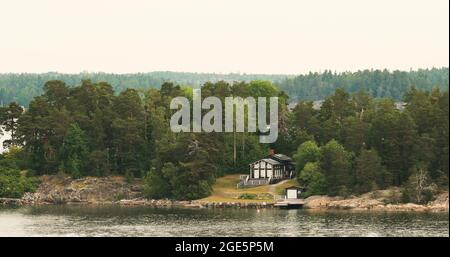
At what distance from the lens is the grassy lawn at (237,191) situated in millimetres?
99562

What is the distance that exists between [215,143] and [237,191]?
5541 mm

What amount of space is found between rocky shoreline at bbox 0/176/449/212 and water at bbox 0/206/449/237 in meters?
3.88

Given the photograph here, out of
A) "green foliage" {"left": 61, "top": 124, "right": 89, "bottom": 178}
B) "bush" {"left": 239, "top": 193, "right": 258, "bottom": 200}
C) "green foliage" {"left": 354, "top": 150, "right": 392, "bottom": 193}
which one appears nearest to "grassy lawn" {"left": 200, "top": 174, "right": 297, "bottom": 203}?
"bush" {"left": 239, "top": 193, "right": 258, "bottom": 200}

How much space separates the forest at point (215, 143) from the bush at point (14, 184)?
0.44 ft

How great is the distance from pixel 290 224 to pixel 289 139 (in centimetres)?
3185

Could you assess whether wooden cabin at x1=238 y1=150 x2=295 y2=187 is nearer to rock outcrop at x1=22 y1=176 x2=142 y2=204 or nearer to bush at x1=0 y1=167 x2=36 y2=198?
rock outcrop at x1=22 y1=176 x2=142 y2=204

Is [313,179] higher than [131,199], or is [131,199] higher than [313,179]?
[313,179]

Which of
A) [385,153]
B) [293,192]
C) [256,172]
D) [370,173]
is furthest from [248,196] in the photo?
[385,153]

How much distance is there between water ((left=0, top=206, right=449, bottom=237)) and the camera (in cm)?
7500

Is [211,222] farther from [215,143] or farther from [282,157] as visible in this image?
[282,157]

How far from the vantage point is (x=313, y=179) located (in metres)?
98.3

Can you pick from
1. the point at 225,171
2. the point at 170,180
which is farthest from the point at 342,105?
the point at 170,180

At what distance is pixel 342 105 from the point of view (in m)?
111
